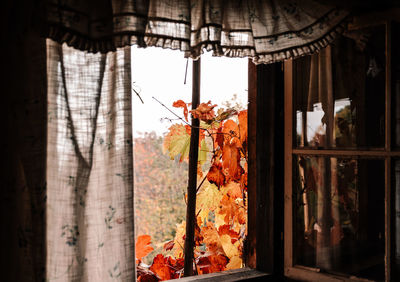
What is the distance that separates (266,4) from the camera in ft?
3.84

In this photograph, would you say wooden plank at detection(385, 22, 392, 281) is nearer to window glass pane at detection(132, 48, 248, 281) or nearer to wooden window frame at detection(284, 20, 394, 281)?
wooden window frame at detection(284, 20, 394, 281)

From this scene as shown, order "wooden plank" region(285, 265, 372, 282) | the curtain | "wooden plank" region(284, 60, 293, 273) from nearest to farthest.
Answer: the curtain < "wooden plank" region(285, 265, 372, 282) < "wooden plank" region(284, 60, 293, 273)

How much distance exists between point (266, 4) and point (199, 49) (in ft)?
1.01

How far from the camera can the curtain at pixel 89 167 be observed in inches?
34.3

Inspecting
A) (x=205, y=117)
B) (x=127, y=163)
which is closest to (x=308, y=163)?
(x=205, y=117)

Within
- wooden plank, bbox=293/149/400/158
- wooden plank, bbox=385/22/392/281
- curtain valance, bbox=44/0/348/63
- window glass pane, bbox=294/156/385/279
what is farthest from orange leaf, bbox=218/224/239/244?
curtain valance, bbox=44/0/348/63

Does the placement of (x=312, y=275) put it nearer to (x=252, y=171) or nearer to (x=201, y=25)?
(x=252, y=171)

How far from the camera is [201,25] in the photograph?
1.05m

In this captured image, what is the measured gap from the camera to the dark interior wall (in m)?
0.77

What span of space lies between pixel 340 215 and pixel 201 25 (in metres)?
0.82

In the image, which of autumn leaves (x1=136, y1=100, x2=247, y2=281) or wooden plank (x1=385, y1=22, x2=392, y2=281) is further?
autumn leaves (x1=136, y1=100, x2=247, y2=281)

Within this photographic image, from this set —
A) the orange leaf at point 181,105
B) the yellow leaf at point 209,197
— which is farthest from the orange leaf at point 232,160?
the orange leaf at point 181,105

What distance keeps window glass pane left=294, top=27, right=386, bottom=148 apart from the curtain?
71 cm

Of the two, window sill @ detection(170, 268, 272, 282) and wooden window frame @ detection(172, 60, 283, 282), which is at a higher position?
wooden window frame @ detection(172, 60, 283, 282)
